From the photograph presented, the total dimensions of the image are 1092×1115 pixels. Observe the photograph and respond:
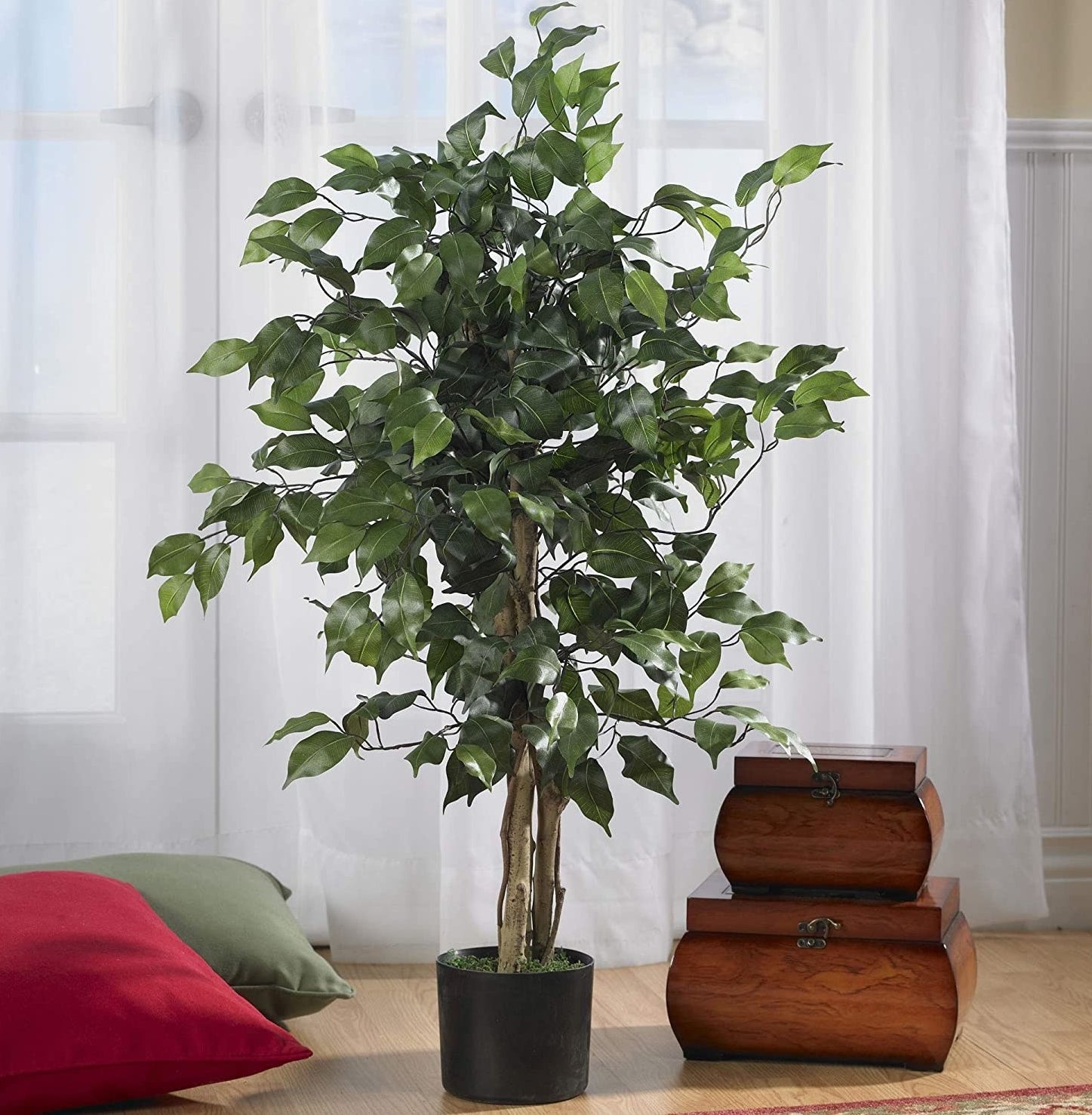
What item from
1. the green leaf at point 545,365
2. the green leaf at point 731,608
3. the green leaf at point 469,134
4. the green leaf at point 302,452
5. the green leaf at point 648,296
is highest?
the green leaf at point 469,134

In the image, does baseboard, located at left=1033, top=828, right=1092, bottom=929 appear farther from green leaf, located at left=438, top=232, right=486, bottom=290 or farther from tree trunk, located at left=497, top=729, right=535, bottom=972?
green leaf, located at left=438, top=232, right=486, bottom=290

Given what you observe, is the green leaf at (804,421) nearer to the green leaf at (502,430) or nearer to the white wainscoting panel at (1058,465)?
the green leaf at (502,430)

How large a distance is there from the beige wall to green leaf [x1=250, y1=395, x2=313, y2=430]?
1626 mm

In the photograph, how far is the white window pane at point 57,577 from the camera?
7.98ft

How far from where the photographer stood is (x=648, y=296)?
1.59 m

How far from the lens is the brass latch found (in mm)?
1888

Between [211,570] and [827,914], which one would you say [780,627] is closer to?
[827,914]

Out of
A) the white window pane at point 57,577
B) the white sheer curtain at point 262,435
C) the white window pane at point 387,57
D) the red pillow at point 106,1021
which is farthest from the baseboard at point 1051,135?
the red pillow at point 106,1021

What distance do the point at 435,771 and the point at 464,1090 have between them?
2.40 feet

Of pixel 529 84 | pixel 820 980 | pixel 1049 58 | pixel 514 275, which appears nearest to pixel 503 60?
pixel 529 84

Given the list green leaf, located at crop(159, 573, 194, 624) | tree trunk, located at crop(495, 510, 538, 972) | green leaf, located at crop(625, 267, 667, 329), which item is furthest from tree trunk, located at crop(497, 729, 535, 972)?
green leaf, located at crop(625, 267, 667, 329)

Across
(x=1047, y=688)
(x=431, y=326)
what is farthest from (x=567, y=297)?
(x=1047, y=688)

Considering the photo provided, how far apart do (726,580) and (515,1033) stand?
1.97ft

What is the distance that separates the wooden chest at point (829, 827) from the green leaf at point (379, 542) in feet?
2.10
